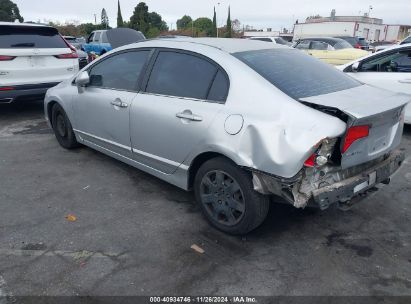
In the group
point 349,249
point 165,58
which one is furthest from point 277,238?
point 165,58

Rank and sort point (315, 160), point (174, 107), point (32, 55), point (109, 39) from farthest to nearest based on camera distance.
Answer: point (109, 39) < point (32, 55) < point (174, 107) < point (315, 160)

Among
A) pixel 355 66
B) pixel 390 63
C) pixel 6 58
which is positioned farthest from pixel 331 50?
pixel 6 58

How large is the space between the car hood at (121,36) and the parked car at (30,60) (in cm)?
700

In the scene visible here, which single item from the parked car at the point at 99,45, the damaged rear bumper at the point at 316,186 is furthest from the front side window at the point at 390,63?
the parked car at the point at 99,45

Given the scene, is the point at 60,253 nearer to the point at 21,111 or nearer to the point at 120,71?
the point at 120,71

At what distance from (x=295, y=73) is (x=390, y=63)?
150 inches

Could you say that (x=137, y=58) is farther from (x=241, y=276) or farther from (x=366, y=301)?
(x=366, y=301)

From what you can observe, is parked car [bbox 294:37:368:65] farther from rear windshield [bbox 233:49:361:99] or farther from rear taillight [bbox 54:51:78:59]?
rear windshield [bbox 233:49:361:99]

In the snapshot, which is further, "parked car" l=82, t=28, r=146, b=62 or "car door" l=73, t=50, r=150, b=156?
"parked car" l=82, t=28, r=146, b=62

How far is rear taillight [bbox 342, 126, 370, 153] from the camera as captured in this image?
266 cm

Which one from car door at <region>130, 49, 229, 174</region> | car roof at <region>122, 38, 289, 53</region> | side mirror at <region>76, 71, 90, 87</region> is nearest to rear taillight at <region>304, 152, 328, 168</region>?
car door at <region>130, 49, 229, 174</region>

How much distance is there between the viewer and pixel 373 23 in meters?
59.2

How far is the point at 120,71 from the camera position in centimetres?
418

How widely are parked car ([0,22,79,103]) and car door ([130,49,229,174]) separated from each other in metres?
3.66
